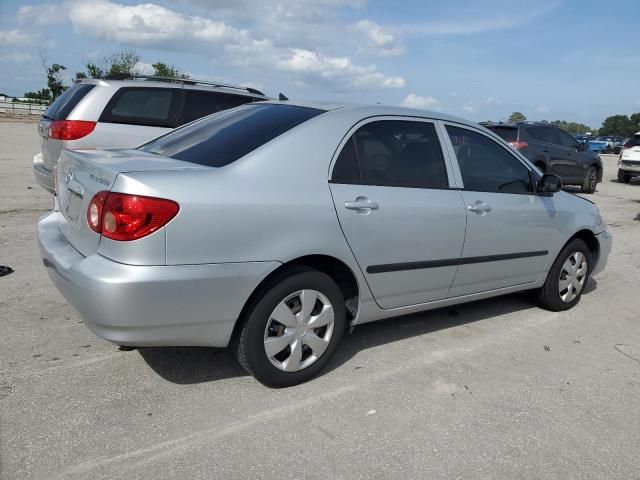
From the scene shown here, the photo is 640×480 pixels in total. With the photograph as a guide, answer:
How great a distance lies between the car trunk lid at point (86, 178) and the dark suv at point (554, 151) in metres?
10.5

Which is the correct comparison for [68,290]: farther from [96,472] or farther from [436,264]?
[436,264]

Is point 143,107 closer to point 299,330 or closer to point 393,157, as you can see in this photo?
point 393,157

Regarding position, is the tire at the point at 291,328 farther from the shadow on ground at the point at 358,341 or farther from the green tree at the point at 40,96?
the green tree at the point at 40,96

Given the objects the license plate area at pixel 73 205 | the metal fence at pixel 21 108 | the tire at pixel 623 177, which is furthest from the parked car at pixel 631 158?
the metal fence at pixel 21 108

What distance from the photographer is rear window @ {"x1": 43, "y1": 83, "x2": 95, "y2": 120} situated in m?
6.84

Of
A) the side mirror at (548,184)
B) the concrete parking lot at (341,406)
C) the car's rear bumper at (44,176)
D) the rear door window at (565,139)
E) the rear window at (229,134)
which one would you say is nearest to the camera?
the concrete parking lot at (341,406)

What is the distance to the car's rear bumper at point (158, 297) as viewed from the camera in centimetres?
276

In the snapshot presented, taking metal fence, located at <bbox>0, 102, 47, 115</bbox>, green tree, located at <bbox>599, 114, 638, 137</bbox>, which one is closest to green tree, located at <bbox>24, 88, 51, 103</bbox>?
metal fence, located at <bbox>0, 102, 47, 115</bbox>

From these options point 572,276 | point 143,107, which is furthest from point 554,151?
point 143,107

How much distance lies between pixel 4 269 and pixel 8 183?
594 centimetres

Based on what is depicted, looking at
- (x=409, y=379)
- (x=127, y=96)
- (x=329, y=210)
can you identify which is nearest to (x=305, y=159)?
(x=329, y=210)

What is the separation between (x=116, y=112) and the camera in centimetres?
702

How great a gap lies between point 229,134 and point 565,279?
326 cm

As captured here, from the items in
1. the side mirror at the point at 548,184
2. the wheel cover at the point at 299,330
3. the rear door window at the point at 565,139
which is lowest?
the wheel cover at the point at 299,330
